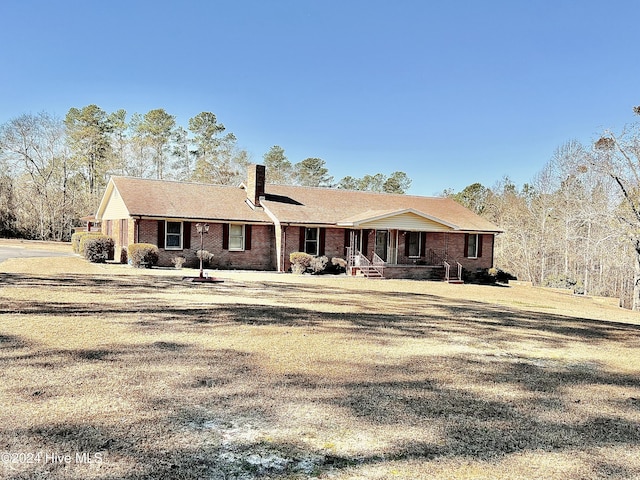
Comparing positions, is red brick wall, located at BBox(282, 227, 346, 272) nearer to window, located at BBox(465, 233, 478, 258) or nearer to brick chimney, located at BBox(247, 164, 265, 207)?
brick chimney, located at BBox(247, 164, 265, 207)

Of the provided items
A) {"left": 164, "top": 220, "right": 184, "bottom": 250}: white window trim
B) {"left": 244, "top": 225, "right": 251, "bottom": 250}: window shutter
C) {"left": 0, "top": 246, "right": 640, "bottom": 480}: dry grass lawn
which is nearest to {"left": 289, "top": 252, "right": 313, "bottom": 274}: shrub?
{"left": 244, "top": 225, "right": 251, "bottom": 250}: window shutter

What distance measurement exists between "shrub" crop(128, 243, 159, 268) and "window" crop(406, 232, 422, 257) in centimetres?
1350

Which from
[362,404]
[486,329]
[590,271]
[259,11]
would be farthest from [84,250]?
[590,271]

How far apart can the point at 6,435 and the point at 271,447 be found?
1.98m

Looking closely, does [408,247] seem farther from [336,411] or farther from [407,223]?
[336,411]

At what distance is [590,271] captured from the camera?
33.5 m

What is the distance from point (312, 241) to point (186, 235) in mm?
6271

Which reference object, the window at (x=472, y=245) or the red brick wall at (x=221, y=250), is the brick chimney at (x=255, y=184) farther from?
the window at (x=472, y=245)

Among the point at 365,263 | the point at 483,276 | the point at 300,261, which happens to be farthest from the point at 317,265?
the point at 483,276

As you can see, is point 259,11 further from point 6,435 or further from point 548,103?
point 548,103

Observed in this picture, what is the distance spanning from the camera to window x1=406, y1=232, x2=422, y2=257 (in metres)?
26.5

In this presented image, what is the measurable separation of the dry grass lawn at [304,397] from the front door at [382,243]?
16.2 m

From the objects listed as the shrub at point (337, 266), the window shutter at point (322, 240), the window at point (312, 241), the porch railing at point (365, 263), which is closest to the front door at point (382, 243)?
the porch railing at point (365, 263)

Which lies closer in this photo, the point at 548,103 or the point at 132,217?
the point at 132,217
